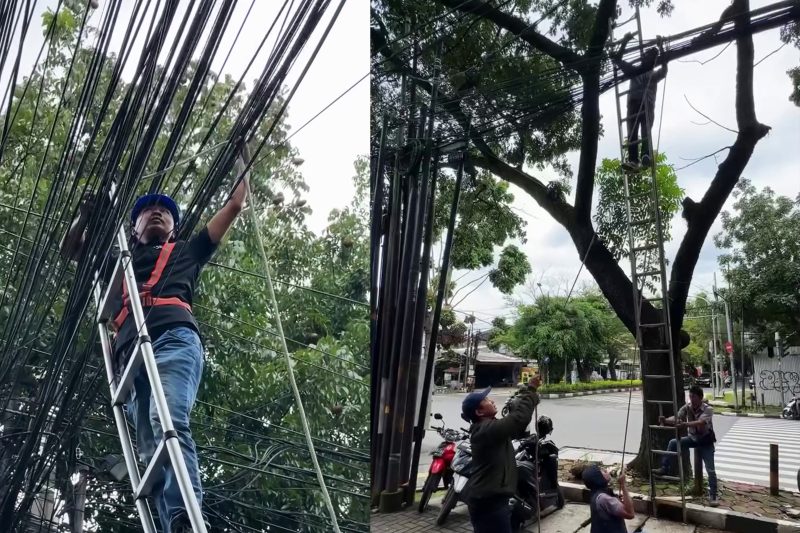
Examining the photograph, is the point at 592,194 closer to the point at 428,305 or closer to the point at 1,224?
the point at 428,305

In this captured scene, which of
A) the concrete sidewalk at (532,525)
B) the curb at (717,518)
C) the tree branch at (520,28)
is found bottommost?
the concrete sidewalk at (532,525)

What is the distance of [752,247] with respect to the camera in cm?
209

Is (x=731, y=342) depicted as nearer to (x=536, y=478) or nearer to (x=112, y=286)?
(x=536, y=478)

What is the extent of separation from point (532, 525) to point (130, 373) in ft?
5.56

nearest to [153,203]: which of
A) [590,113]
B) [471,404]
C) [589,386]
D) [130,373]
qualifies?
[130,373]

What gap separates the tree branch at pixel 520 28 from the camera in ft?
7.75

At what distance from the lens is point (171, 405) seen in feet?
7.32

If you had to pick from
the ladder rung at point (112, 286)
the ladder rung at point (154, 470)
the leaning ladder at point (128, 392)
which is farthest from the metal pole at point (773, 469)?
the ladder rung at point (112, 286)

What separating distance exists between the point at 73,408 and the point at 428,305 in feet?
5.21

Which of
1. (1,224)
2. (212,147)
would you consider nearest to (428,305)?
(212,147)

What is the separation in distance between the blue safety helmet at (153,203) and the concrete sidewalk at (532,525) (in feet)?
5.59

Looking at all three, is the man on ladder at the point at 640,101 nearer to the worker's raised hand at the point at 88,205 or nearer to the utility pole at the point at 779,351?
the utility pole at the point at 779,351

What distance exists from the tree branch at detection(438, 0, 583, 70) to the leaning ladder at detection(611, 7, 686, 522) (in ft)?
0.66

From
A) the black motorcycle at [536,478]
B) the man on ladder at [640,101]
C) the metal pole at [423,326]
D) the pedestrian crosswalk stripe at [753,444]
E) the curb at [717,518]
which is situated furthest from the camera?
the metal pole at [423,326]
